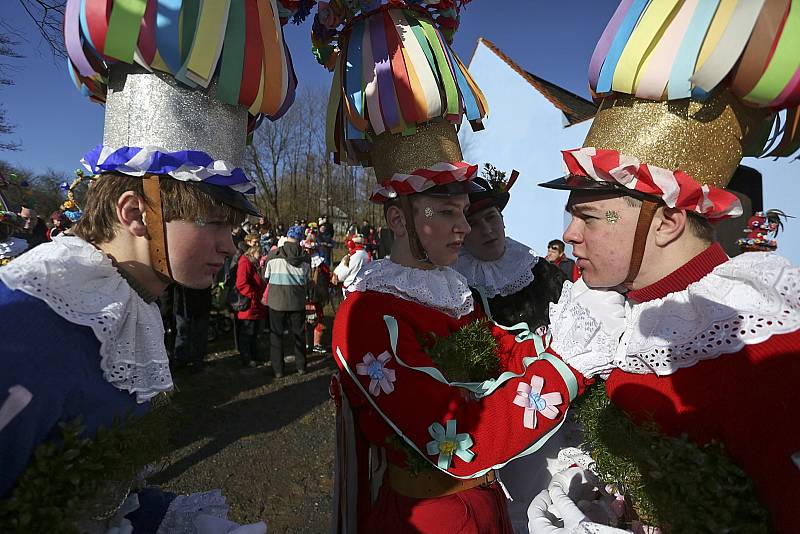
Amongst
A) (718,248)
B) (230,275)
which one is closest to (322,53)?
(718,248)

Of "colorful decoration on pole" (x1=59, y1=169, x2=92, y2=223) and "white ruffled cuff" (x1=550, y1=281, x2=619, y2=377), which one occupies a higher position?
"colorful decoration on pole" (x1=59, y1=169, x2=92, y2=223)

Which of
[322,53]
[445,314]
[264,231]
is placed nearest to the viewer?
[445,314]

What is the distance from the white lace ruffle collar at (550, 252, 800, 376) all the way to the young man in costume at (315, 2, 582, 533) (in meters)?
0.28

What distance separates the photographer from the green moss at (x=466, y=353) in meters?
1.96

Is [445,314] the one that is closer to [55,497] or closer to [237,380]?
[55,497]

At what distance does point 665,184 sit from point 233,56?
1544 millimetres

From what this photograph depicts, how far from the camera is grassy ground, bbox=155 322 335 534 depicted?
4090 mm

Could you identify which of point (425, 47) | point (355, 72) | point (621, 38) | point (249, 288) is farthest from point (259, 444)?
point (621, 38)

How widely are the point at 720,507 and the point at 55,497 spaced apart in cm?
168

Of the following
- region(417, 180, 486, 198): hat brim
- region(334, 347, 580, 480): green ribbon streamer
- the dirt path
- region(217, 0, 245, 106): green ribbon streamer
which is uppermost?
region(217, 0, 245, 106): green ribbon streamer

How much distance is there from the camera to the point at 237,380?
7.16 meters

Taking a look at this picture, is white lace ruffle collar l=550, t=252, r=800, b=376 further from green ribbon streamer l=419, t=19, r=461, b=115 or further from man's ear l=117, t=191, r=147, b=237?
man's ear l=117, t=191, r=147, b=237

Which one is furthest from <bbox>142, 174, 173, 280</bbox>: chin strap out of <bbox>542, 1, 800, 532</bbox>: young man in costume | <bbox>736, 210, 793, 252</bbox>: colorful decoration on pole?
<bbox>736, 210, 793, 252</bbox>: colorful decoration on pole

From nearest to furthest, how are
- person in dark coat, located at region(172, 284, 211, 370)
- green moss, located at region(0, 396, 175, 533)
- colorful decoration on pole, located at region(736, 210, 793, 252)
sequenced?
1. green moss, located at region(0, 396, 175, 533)
2. colorful decoration on pole, located at region(736, 210, 793, 252)
3. person in dark coat, located at region(172, 284, 211, 370)
